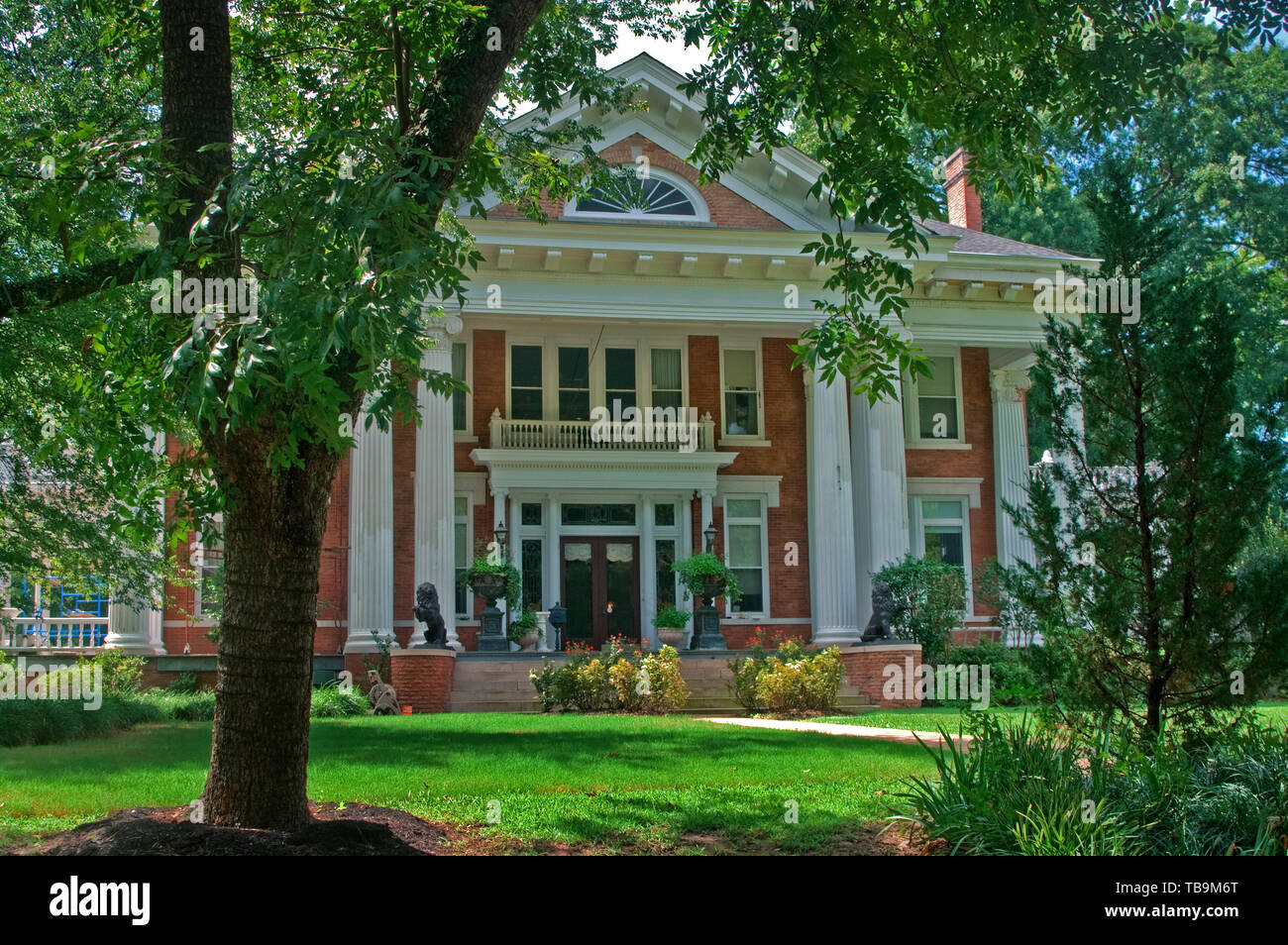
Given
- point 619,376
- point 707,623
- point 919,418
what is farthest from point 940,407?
point 707,623

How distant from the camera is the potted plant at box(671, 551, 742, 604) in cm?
2227

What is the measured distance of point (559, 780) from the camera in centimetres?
955

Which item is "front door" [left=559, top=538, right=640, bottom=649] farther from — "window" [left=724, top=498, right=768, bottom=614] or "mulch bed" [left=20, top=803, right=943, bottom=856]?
"mulch bed" [left=20, top=803, right=943, bottom=856]

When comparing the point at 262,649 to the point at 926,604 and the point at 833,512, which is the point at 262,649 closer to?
the point at 926,604

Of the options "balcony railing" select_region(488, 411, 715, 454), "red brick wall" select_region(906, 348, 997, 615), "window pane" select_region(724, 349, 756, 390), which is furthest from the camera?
"red brick wall" select_region(906, 348, 997, 615)

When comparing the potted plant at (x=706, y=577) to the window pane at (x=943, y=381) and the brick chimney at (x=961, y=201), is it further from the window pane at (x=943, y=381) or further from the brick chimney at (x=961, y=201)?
the brick chimney at (x=961, y=201)

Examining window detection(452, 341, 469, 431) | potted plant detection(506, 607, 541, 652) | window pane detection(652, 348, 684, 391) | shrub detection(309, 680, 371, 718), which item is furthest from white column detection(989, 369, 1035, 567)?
shrub detection(309, 680, 371, 718)

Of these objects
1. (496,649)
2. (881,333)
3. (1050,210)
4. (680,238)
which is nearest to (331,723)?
(496,649)

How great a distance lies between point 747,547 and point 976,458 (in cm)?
586

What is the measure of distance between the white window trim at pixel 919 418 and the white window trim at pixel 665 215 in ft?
21.3

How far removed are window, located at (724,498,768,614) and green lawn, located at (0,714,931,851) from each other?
39.0 feet

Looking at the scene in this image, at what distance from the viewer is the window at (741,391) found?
26547 mm
